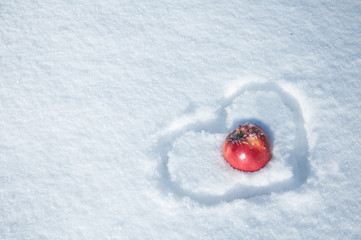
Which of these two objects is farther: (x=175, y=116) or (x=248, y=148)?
(x=175, y=116)

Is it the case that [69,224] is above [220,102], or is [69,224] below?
below

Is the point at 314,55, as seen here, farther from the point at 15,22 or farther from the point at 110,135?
the point at 15,22

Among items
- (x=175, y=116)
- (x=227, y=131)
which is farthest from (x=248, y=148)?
(x=175, y=116)

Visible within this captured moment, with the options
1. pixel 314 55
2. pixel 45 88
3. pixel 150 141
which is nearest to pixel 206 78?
pixel 150 141

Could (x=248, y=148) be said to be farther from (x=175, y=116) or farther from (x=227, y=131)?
(x=175, y=116)
